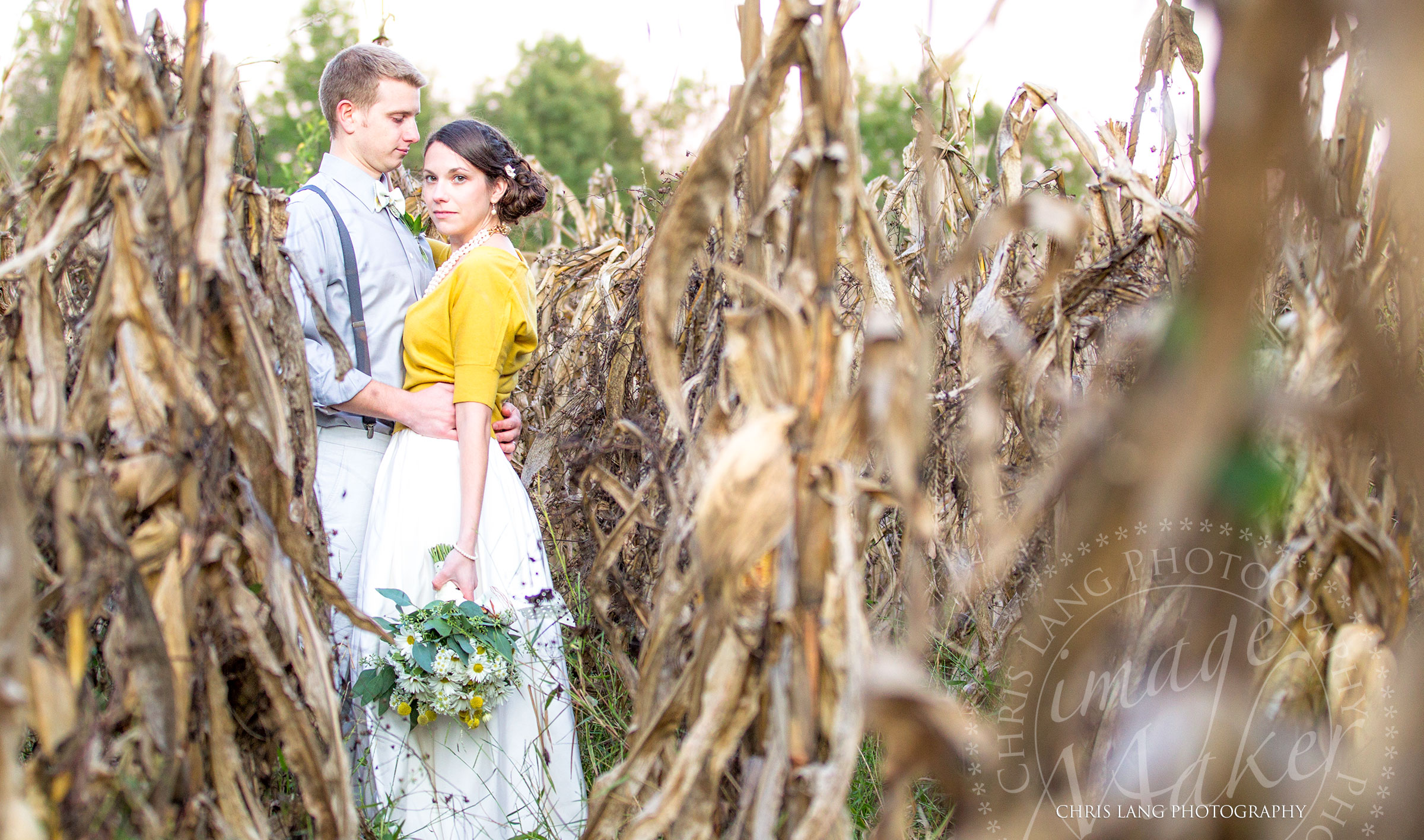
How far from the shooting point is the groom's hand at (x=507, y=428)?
7.84ft

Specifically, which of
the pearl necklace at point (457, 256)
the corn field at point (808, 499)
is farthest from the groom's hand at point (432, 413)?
the corn field at point (808, 499)

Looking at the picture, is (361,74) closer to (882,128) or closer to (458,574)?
(458,574)

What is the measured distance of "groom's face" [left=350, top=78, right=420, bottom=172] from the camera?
7.77 ft

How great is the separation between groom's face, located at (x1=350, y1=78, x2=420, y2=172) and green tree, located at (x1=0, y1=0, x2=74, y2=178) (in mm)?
1131

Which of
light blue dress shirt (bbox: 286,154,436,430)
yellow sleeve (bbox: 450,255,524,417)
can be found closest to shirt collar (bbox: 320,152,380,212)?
light blue dress shirt (bbox: 286,154,436,430)

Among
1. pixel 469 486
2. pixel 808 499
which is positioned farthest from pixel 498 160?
pixel 808 499

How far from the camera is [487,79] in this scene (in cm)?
2706

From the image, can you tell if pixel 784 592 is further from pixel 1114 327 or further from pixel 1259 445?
pixel 1114 327

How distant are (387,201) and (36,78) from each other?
114 centimetres

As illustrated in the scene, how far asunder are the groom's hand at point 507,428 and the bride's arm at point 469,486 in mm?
244

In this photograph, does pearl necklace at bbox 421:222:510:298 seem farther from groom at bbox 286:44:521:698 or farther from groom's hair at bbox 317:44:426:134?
groom's hair at bbox 317:44:426:134

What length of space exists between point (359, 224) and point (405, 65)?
44 cm

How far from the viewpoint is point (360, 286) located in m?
2.21

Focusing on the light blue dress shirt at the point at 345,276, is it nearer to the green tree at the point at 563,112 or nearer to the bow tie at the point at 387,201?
the bow tie at the point at 387,201
